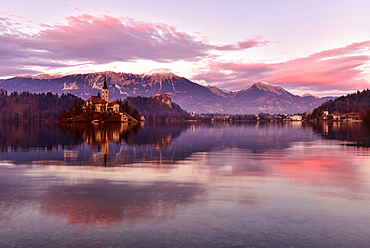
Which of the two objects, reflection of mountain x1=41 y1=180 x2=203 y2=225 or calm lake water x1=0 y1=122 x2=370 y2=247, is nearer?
calm lake water x1=0 y1=122 x2=370 y2=247

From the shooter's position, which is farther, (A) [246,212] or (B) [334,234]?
(A) [246,212]

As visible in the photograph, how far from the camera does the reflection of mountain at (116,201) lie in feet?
53.6

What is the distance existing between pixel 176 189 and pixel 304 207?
879 cm

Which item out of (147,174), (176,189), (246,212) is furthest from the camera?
(147,174)

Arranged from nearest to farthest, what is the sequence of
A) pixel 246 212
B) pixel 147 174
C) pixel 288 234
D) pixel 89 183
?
pixel 288 234 → pixel 246 212 → pixel 89 183 → pixel 147 174

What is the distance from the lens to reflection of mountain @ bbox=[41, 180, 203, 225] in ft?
53.6

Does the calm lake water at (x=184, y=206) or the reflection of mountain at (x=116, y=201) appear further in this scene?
the reflection of mountain at (x=116, y=201)

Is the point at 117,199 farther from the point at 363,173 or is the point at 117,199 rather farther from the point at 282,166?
the point at 363,173

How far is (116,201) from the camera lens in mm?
19156

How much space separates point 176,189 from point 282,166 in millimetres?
16006

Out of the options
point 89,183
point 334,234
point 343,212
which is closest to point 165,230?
point 334,234

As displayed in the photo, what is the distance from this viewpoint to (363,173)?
29.7 meters

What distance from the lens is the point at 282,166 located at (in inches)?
1336

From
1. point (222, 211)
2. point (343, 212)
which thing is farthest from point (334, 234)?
point (222, 211)
